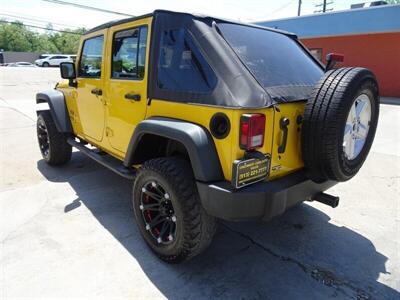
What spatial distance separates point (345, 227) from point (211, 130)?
2.07 metres

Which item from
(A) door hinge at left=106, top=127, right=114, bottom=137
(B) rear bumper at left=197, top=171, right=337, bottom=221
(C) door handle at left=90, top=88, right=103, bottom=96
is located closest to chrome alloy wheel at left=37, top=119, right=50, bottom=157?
(C) door handle at left=90, top=88, right=103, bottom=96

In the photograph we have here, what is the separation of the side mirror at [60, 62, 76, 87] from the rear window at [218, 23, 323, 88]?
97.2 inches

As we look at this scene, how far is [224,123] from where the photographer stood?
7.66 feet

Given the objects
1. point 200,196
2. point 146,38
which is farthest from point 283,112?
point 146,38

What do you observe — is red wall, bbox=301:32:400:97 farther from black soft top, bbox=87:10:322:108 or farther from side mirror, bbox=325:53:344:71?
black soft top, bbox=87:10:322:108

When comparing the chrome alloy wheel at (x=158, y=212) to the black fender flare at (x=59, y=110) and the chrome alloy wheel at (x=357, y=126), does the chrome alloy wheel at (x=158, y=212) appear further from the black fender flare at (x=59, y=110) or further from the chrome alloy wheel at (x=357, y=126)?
the black fender flare at (x=59, y=110)

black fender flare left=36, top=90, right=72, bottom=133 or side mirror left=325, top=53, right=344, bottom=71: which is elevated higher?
side mirror left=325, top=53, right=344, bottom=71

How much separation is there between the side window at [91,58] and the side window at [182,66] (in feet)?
4.19

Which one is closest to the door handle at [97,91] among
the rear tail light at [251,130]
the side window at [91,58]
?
the side window at [91,58]

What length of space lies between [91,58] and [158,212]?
2301mm

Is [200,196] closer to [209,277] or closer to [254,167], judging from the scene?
[254,167]

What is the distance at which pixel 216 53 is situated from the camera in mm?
2514

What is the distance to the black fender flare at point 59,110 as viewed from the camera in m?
4.80

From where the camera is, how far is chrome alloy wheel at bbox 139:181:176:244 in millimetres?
2797
